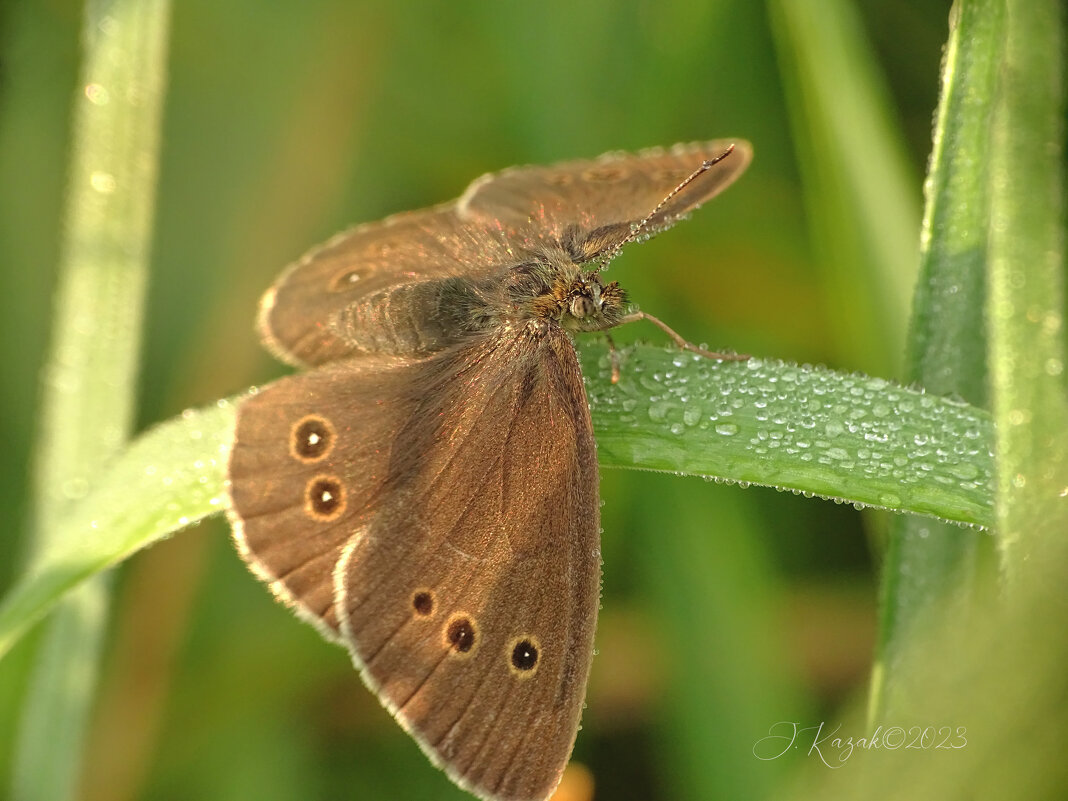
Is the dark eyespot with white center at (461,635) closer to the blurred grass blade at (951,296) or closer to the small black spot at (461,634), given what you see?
the small black spot at (461,634)

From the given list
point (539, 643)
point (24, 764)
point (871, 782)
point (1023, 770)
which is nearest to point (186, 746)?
point (24, 764)

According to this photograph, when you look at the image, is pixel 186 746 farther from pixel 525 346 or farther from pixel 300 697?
pixel 525 346

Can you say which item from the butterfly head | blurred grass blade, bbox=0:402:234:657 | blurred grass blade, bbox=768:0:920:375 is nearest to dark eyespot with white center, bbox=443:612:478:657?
blurred grass blade, bbox=0:402:234:657

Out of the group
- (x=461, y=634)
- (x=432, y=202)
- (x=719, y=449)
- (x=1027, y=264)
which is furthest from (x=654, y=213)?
(x=432, y=202)

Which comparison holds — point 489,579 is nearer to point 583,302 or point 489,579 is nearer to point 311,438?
point 311,438

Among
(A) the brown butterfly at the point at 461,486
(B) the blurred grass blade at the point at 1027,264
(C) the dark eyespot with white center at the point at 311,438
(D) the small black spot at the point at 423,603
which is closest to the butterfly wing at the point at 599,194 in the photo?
(A) the brown butterfly at the point at 461,486
